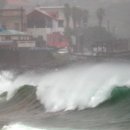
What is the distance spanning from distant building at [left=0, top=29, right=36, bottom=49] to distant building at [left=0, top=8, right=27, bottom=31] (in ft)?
24.0

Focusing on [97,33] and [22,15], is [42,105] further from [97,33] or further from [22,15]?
[97,33]

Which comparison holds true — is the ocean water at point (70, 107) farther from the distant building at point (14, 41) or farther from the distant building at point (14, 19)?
the distant building at point (14, 19)

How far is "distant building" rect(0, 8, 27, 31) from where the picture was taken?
166 feet

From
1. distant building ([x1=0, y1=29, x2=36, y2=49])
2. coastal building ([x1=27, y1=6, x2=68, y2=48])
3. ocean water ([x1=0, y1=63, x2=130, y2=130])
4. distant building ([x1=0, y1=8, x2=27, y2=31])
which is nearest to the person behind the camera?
ocean water ([x1=0, y1=63, x2=130, y2=130])

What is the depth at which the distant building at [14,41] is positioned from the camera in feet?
125

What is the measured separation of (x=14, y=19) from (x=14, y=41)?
12741 millimetres

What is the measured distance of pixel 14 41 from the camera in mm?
38906

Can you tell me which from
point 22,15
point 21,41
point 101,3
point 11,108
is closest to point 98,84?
point 11,108

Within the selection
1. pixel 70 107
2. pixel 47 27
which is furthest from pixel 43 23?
pixel 70 107

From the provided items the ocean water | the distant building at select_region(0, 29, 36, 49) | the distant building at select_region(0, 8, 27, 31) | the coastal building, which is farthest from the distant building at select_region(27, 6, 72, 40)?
the ocean water

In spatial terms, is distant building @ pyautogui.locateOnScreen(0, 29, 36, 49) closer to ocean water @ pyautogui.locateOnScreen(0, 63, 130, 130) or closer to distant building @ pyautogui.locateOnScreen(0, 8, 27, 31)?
distant building @ pyautogui.locateOnScreen(0, 8, 27, 31)

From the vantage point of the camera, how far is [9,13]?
5175 cm

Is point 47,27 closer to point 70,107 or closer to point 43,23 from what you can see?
point 43,23

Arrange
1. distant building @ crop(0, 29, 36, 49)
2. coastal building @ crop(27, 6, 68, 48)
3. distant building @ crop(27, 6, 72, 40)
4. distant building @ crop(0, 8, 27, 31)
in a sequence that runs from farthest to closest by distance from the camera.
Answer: distant building @ crop(27, 6, 72, 40) → coastal building @ crop(27, 6, 68, 48) → distant building @ crop(0, 8, 27, 31) → distant building @ crop(0, 29, 36, 49)
